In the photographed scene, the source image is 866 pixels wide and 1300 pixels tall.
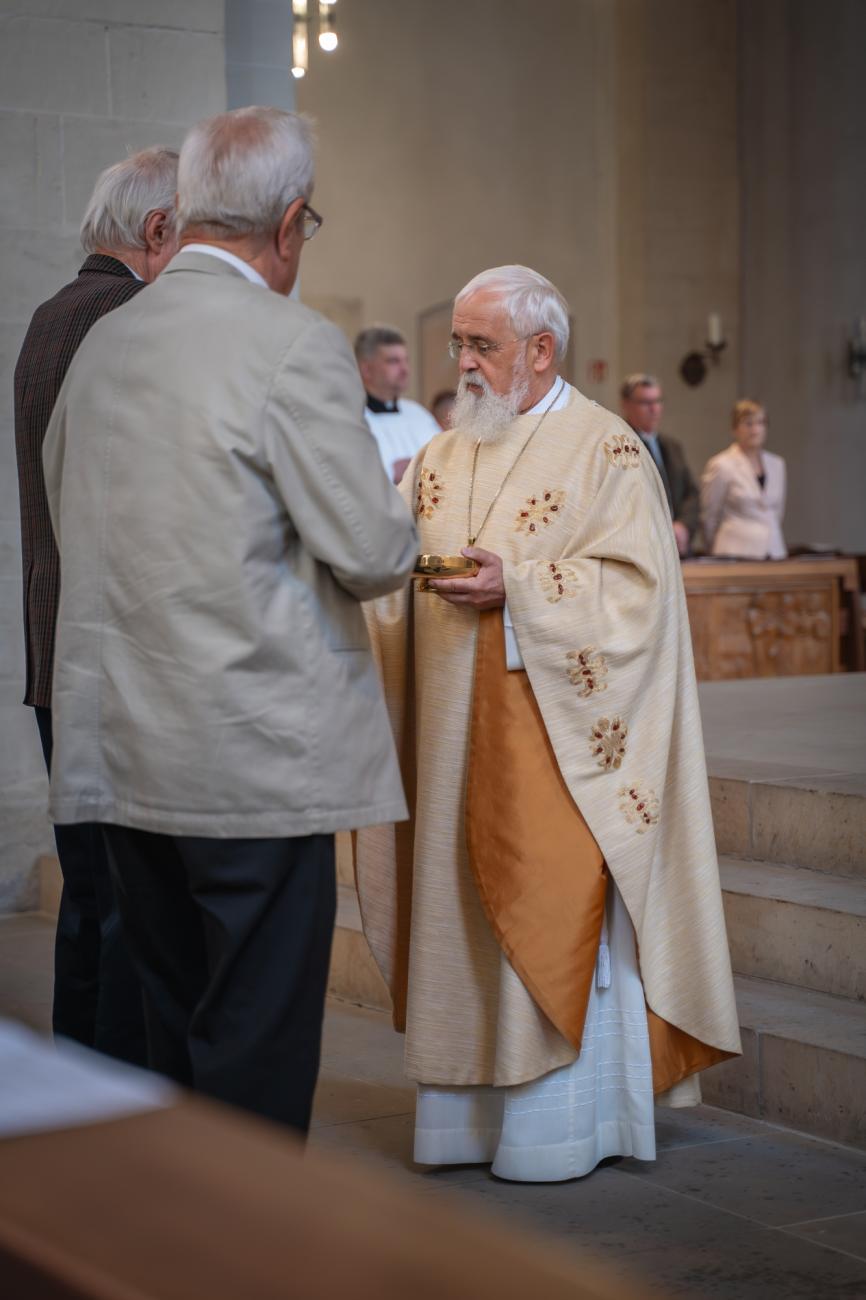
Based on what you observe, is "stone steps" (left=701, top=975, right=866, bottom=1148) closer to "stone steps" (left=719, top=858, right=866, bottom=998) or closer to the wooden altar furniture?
"stone steps" (left=719, top=858, right=866, bottom=998)

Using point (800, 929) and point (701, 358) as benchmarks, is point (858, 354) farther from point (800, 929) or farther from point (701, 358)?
point (800, 929)

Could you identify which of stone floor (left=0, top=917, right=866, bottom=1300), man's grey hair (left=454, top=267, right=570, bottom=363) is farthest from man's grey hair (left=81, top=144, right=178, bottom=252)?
stone floor (left=0, top=917, right=866, bottom=1300)

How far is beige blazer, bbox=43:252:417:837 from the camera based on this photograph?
6.38 ft

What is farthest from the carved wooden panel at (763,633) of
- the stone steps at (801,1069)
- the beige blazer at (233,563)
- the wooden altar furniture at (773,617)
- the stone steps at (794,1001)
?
the beige blazer at (233,563)

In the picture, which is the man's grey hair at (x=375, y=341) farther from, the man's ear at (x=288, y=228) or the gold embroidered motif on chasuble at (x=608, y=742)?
the man's ear at (x=288, y=228)

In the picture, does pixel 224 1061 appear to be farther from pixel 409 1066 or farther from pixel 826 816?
pixel 826 816

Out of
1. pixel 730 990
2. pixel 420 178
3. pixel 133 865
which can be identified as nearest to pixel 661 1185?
pixel 730 990

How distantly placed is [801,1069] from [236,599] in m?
1.66

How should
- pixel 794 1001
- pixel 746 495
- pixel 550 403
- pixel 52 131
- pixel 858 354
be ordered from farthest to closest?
pixel 858 354 < pixel 746 495 < pixel 52 131 < pixel 794 1001 < pixel 550 403

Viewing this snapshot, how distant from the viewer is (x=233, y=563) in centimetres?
195

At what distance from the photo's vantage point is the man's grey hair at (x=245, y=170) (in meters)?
2.00

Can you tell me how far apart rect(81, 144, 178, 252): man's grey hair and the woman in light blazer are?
24.7 ft

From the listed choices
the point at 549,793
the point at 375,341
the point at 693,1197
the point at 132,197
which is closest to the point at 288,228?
the point at 132,197

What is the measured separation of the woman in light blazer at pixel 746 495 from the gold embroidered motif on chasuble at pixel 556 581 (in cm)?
732
